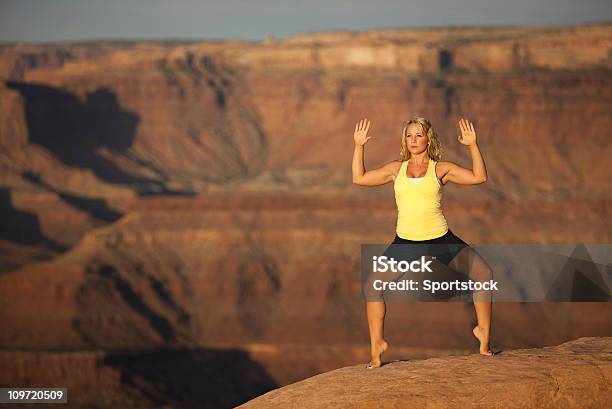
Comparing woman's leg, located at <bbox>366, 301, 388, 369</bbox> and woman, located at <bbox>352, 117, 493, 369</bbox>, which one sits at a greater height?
woman, located at <bbox>352, 117, 493, 369</bbox>

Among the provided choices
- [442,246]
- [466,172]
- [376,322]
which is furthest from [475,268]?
[376,322]

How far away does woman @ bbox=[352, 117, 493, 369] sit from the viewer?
1488 centimetres

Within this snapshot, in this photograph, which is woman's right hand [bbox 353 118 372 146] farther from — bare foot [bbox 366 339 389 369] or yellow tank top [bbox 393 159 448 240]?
bare foot [bbox 366 339 389 369]

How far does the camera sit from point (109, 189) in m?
130

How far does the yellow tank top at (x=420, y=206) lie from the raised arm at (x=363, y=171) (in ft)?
0.53

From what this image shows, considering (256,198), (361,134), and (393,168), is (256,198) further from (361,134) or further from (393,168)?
(393,168)

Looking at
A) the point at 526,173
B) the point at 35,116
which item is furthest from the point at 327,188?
the point at 35,116

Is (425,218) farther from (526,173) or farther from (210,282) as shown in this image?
(526,173)

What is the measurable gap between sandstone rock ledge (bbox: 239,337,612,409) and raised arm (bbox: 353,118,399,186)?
2.34 metres

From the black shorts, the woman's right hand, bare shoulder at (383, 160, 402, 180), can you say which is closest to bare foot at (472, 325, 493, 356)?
the black shorts

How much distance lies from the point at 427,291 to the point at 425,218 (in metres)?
0.98

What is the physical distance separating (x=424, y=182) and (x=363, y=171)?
0.91 meters

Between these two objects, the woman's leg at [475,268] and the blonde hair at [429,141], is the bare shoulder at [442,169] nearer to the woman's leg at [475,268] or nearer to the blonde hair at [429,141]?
the blonde hair at [429,141]

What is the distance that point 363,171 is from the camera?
15.5 meters
